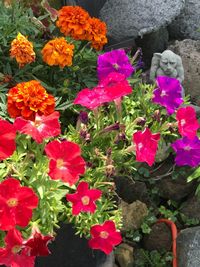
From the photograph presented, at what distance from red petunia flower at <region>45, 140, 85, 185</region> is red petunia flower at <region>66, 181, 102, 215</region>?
0.33ft

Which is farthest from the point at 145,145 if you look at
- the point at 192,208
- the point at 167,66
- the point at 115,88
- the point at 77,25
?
the point at 192,208

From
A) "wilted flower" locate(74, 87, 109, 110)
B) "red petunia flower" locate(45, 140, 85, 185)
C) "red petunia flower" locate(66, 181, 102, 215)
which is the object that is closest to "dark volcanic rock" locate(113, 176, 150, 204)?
"wilted flower" locate(74, 87, 109, 110)

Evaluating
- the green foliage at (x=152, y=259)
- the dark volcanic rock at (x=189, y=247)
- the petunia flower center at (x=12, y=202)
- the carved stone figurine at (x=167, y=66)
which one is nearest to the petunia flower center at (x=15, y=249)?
the petunia flower center at (x=12, y=202)

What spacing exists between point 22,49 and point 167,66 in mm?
948

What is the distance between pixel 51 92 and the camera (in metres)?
2.79

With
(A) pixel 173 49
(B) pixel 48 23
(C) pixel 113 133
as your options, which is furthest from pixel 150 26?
(C) pixel 113 133

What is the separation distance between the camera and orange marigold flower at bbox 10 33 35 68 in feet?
8.20

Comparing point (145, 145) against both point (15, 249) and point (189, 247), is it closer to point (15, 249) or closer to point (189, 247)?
point (15, 249)

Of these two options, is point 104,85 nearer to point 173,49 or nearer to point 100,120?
point 100,120

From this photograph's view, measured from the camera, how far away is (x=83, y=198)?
1.88 m

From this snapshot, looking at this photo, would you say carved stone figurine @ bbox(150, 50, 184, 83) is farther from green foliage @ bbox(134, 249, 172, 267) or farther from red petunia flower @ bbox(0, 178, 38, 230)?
red petunia flower @ bbox(0, 178, 38, 230)

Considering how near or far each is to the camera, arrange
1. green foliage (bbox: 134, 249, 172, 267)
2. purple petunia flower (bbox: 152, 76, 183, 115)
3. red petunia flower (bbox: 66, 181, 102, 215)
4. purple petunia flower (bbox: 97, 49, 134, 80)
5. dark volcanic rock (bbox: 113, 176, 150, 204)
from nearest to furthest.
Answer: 1. red petunia flower (bbox: 66, 181, 102, 215)
2. purple petunia flower (bbox: 152, 76, 183, 115)
3. purple petunia flower (bbox: 97, 49, 134, 80)
4. green foliage (bbox: 134, 249, 172, 267)
5. dark volcanic rock (bbox: 113, 176, 150, 204)

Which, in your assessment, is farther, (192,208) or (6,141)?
(192,208)

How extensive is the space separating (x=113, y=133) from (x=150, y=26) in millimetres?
1694
